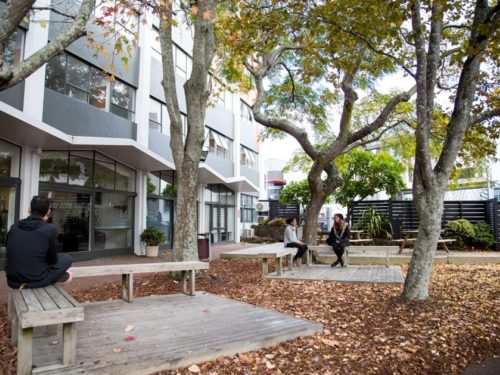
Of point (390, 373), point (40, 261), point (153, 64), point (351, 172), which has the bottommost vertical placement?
point (390, 373)

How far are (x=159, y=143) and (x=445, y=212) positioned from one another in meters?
12.4

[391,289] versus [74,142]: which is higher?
[74,142]

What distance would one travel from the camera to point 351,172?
66.5 ft

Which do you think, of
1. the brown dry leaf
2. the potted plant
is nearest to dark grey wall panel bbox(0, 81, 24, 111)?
the potted plant

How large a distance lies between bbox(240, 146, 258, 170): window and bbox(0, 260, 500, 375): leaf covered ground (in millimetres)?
18312

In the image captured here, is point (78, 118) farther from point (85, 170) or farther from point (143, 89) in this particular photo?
point (143, 89)

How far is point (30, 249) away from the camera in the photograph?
4.01 m

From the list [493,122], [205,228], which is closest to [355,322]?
[493,122]

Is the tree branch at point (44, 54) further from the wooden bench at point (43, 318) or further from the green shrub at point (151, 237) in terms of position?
the green shrub at point (151, 237)

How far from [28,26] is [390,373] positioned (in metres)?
12.0

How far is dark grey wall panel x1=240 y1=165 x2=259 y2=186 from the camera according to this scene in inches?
1054

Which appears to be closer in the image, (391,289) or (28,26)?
(391,289)

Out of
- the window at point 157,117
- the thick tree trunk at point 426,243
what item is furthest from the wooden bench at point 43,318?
the window at point 157,117

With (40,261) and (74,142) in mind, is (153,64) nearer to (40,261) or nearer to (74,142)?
(74,142)
